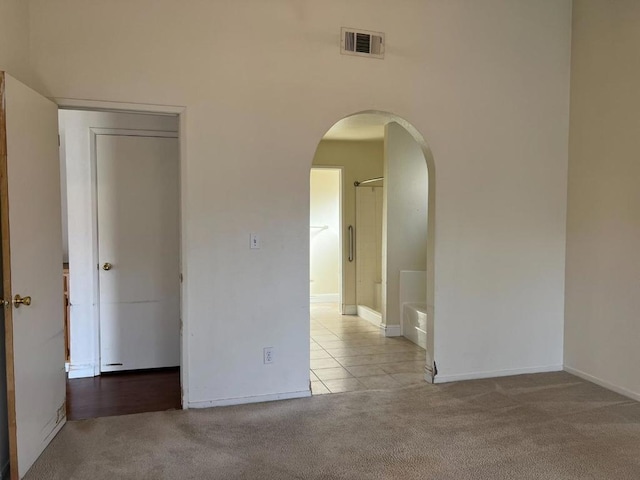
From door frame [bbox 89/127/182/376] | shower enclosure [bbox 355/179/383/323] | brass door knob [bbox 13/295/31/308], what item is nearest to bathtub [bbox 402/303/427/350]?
shower enclosure [bbox 355/179/383/323]

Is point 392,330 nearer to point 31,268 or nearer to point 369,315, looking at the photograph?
point 369,315

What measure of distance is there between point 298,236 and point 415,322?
2243mm

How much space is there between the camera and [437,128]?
11.7ft

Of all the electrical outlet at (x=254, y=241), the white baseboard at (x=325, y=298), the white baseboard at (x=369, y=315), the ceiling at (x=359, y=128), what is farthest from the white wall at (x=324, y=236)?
the electrical outlet at (x=254, y=241)

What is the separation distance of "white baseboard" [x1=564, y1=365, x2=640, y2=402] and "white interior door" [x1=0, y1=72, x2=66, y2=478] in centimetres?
374

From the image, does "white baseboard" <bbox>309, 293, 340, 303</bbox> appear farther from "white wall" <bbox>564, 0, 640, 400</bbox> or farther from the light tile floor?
"white wall" <bbox>564, 0, 640, 400</bbox>

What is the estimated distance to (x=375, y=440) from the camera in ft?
8.69

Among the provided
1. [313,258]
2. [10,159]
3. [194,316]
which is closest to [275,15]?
[10,159]

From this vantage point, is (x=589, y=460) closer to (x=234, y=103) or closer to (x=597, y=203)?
(x=597, y=203)

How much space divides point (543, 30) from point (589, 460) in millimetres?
3139

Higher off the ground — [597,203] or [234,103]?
[234,103]

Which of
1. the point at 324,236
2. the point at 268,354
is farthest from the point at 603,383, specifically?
the point at 324,236

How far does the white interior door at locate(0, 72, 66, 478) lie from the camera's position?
85.7 inches

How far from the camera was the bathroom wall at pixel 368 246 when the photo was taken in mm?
6512
